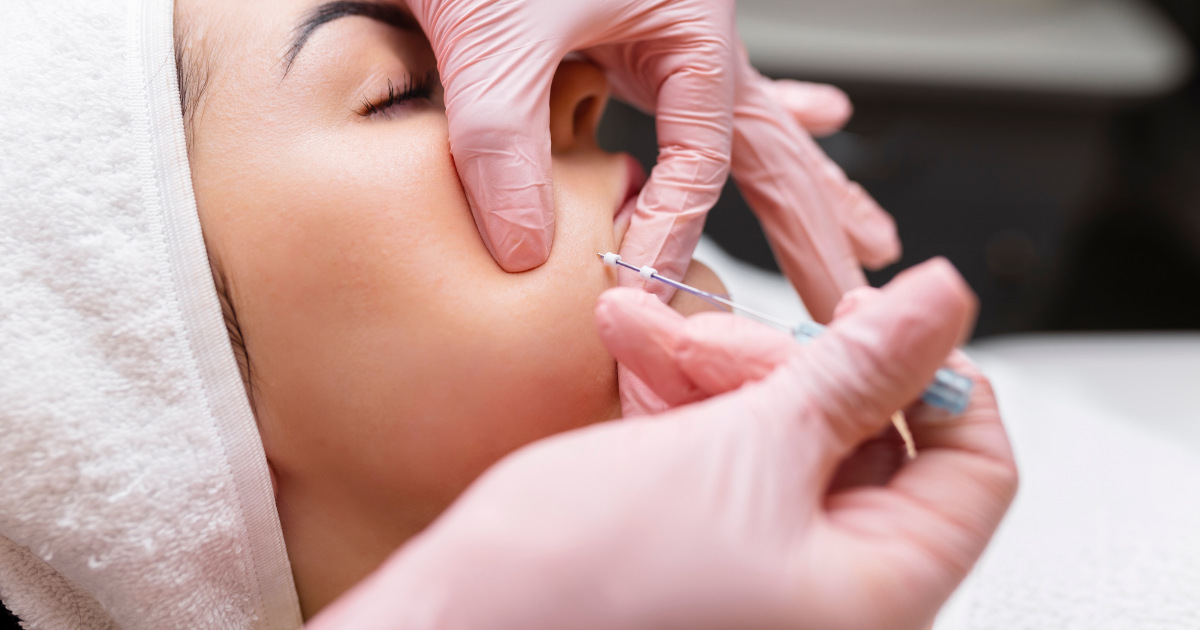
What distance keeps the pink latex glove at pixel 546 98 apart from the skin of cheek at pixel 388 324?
0.05 meters

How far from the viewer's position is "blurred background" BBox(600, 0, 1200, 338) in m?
2.14

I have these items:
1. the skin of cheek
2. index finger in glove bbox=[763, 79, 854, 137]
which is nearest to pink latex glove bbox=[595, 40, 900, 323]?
index finger in glove bbox=[763, 79, 854, 137]

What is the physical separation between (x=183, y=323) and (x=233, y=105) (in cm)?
21

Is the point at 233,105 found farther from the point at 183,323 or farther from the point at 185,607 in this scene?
the point at 185,607

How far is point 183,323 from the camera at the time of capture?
0.71 m

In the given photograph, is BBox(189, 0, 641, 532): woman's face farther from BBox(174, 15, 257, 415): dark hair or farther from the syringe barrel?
the syringe barrel

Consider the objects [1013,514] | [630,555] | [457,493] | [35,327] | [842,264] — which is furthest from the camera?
[1013,514]

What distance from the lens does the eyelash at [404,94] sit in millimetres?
786

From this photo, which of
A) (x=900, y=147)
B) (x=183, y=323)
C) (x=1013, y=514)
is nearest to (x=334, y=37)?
(x=183, y=323)

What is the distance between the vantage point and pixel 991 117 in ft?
7.28

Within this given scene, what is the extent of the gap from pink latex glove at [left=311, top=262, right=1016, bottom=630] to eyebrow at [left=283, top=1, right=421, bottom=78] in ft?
1.52

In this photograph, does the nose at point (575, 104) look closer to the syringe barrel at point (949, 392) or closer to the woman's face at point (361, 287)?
the woman's face at point (361, 287)

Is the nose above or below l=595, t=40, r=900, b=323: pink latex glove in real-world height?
above

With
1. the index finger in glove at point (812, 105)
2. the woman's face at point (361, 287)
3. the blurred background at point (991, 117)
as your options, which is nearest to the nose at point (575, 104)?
the woman's face at point (361, 287)
